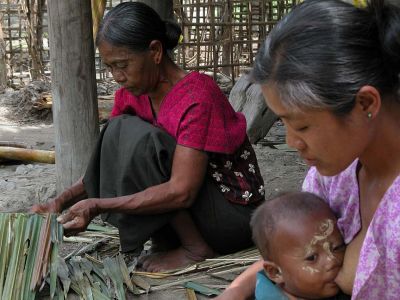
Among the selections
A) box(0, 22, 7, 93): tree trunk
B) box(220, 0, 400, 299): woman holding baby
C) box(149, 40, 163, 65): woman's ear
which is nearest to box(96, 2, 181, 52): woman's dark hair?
box(149, 40, 163, 65): woman's ear

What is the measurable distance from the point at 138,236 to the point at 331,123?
1.62 metres

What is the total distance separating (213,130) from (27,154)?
9.08ft

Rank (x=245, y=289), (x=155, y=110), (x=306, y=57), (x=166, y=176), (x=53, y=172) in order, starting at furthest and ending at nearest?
1. (x=53, y=172)
2. (x=155, y=110)
3. (x=166, y=176)
4. (x=245, y=289)
5. (x=306, y=57)

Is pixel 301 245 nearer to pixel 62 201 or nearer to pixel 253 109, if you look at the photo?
pixel 62 201

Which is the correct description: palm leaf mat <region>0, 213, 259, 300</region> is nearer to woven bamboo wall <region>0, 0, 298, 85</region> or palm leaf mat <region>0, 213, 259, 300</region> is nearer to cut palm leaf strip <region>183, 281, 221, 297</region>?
cut palm leaf strip <region>183, 281, 221, 297</region>

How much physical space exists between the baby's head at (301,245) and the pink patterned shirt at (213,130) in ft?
2.93

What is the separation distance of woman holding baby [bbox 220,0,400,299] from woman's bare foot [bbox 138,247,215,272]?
1492 millimetres

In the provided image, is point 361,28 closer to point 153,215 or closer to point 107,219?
point 153,215

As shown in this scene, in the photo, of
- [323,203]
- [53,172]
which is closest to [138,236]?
[323,203]

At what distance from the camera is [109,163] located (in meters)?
3.08

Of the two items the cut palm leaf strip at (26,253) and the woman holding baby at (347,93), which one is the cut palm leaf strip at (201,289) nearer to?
the cut palm leaf strip at (26,253)

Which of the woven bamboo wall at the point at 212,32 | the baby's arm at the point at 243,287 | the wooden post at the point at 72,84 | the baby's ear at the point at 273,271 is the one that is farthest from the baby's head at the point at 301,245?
the woven bamboo wall at the point at 212,32

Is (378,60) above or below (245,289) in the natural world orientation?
above

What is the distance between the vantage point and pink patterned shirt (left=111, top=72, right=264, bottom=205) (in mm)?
2865
